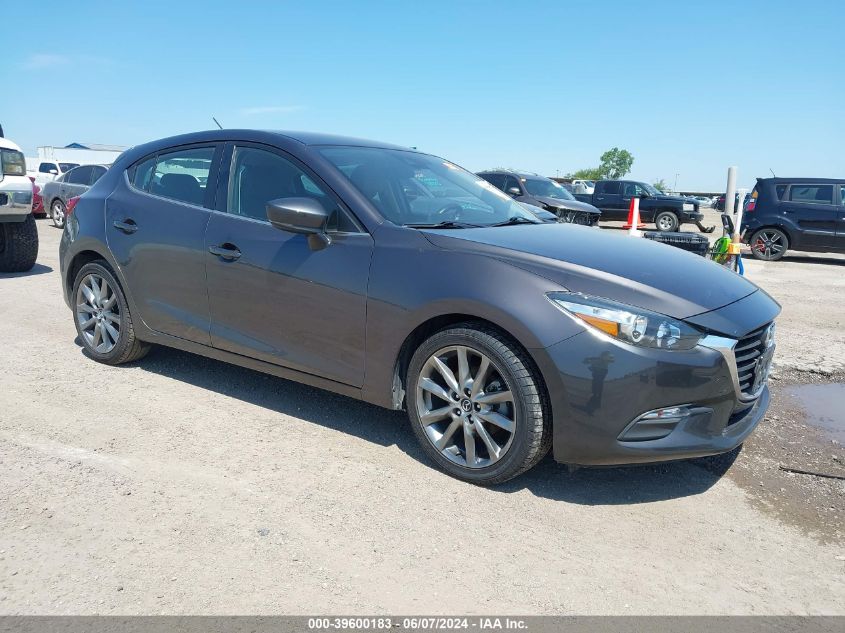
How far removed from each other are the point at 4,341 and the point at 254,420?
3013 mm

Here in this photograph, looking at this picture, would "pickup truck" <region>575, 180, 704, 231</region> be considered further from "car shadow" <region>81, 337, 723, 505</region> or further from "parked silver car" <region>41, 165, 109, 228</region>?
"car shadow" <region>81, 337, 723, 505</region>

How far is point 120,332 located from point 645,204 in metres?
20.9

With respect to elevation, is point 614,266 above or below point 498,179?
below

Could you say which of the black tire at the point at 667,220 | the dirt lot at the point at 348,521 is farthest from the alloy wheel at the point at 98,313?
the black tire at the point at 667,220

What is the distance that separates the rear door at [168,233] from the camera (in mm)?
4504

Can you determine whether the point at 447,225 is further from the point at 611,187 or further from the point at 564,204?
the point at 611,187

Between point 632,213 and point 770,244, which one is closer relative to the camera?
point 770,244

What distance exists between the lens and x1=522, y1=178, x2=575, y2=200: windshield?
15781 mm

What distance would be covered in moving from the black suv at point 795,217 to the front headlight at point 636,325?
1331cm

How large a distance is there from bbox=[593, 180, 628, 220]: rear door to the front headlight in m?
22.1

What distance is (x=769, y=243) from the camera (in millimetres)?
14914

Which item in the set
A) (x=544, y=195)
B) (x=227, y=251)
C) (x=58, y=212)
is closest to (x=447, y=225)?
(x=227, y=251)

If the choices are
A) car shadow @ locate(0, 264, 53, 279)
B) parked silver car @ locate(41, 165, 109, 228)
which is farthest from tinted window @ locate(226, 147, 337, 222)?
parked silver car @ locate(41, 165, 109, 228)

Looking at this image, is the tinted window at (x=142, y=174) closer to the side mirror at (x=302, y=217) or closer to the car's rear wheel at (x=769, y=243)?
the side mirror at (x=302, y=217)
